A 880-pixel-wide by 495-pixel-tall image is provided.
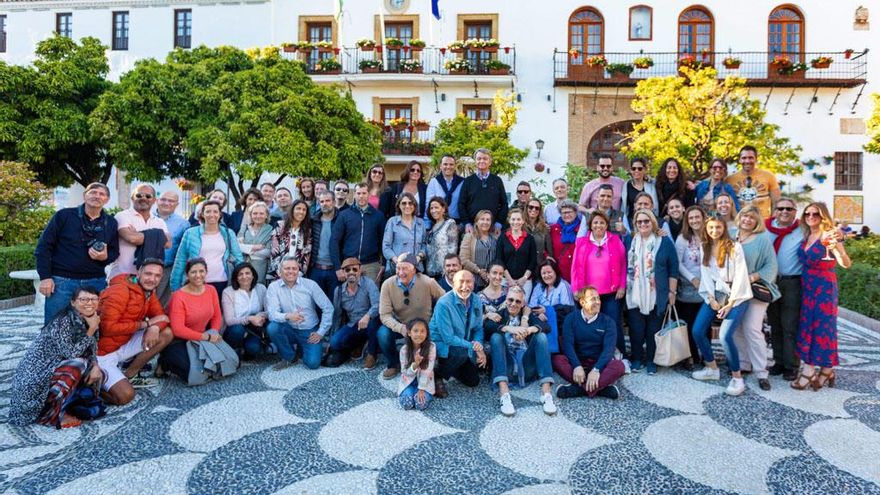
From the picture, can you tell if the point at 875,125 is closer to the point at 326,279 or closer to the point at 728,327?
the point at 728,327

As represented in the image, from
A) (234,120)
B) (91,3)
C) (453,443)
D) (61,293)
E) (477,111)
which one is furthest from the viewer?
(91,3)

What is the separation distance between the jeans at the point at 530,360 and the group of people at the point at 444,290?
18 millimetres

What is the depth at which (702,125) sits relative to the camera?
13.7 m

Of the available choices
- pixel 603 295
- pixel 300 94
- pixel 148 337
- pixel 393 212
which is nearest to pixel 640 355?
pixel 603 295

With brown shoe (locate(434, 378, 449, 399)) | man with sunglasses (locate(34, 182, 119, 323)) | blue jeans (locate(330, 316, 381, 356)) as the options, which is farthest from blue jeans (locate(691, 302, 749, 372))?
man with sunglasses (locate(34, 182, 119, 323))

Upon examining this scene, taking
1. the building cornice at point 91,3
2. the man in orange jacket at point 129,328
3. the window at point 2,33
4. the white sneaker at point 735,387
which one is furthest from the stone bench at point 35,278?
the window at point 2,33

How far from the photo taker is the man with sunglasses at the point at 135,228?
510 cm

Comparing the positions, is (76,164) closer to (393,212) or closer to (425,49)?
(425,49)

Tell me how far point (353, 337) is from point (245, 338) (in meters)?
1.15

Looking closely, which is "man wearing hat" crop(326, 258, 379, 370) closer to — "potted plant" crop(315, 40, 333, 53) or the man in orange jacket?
the man in orange jacket

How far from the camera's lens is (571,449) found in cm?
363

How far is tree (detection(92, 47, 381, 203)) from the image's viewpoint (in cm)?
1478

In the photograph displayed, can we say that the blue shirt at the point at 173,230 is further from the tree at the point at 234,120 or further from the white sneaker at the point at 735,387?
the tree at the point at 234,120

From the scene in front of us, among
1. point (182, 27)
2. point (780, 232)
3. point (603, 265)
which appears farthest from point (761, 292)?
point (182, 27)
